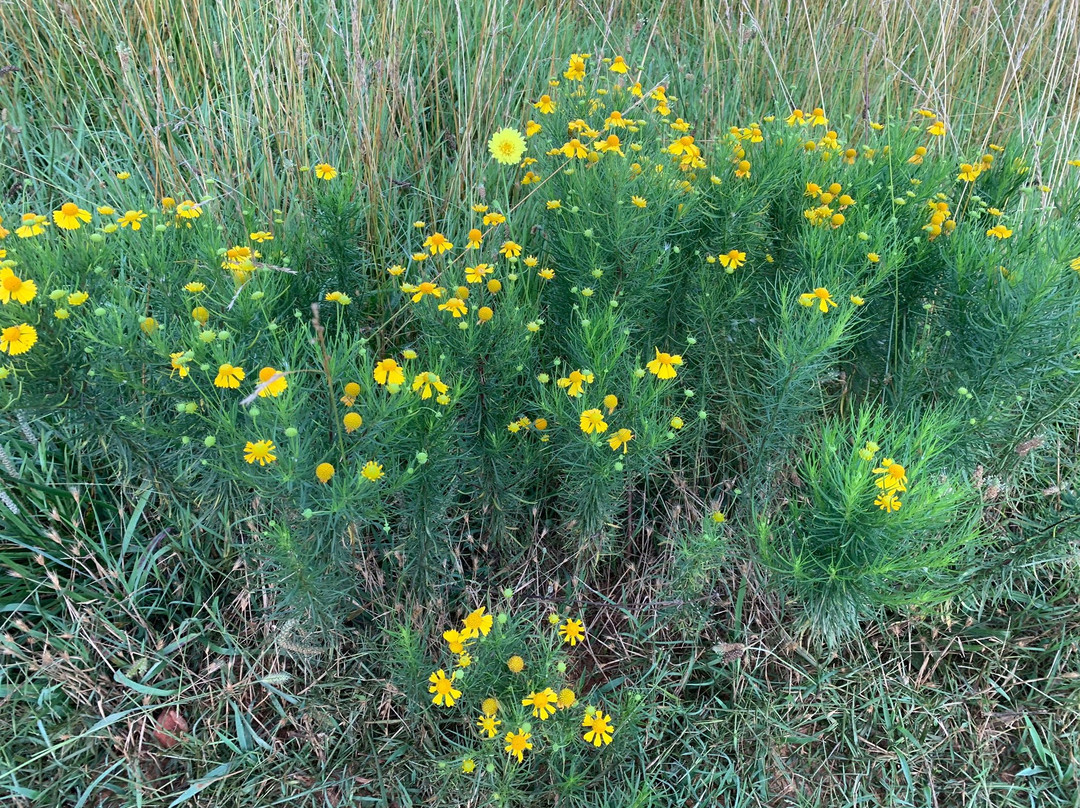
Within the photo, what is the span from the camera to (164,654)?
1.85 metres

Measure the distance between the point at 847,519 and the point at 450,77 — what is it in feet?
6.96

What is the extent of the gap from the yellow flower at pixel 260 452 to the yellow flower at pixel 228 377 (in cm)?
13

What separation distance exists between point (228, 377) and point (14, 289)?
1.46 feet

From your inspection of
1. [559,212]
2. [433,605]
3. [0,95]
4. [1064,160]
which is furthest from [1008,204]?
[0,95]

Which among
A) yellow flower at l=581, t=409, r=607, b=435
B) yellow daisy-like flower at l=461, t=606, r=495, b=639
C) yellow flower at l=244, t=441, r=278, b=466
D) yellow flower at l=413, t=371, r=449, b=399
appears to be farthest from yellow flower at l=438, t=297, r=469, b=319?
yellow daisy-like flower at l=461, t=606, r=495, b=639

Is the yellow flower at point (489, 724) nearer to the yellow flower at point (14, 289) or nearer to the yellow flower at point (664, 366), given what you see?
the yellow flower at point (664, 366)

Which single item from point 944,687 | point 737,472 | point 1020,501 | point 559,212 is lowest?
point 944,687

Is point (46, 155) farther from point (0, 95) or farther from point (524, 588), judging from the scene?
point (524, 588)

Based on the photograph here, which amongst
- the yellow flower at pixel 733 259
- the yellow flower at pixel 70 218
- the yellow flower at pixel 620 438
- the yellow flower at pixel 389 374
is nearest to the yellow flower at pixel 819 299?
the yellow flower at pixel 733 259

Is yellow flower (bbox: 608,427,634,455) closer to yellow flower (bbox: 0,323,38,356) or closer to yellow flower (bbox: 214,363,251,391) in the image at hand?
yellow flower (bbox: 214,363,251,391)

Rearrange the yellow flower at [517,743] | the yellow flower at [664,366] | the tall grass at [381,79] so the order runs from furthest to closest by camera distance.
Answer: the tall grass at [381,79] < the yellow flower at [664,366] < the yellow flower at [517,743]

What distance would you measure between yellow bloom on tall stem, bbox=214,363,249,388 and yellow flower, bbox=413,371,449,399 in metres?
0.31

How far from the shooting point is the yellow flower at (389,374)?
1381 mm

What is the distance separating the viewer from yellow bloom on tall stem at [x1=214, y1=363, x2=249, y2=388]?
4.48 ft
